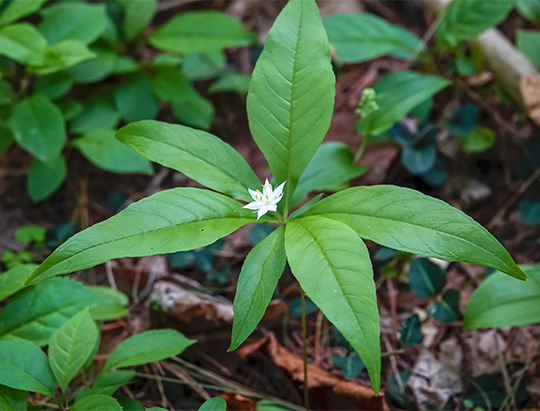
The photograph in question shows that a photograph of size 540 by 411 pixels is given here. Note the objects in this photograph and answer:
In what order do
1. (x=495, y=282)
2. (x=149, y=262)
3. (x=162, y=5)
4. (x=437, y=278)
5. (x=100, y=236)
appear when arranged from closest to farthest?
1. (x=100, y=236)
2. (x=495, y=282)
3. (x=437, y=278)
4. (x=149, y=262)
5. (x=162, y=5)

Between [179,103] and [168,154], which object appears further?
[179,103]

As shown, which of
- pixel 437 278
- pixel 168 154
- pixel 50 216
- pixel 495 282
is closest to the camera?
pixel 168 154

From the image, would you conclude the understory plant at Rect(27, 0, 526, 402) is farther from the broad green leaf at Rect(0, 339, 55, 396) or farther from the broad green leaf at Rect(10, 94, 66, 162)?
the broad green leaf at Rect(10, 94, 66, 162)

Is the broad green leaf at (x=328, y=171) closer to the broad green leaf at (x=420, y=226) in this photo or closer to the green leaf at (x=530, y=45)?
the broad green leaf at (x=420, y=226)

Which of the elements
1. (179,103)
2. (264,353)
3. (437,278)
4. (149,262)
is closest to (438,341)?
(437,278)

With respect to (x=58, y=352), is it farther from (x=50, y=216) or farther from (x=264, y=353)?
(x=50, y=216)

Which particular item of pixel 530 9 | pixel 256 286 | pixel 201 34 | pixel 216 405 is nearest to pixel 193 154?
pixel 256 286

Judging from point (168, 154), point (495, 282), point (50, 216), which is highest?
point (168, 154)

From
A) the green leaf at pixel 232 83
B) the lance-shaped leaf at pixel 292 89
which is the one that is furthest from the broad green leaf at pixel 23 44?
the lance-shaped leaf at pixel 292 89
